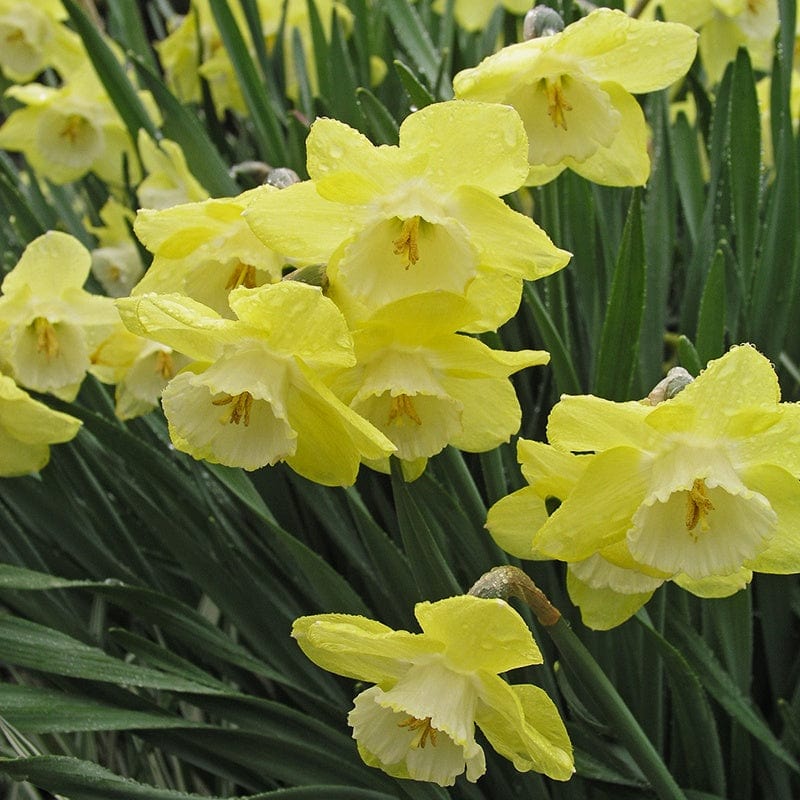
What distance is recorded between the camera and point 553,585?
1175mm

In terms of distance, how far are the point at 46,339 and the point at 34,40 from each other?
3.57ft

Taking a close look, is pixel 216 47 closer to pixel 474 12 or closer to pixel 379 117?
pixel 474 12

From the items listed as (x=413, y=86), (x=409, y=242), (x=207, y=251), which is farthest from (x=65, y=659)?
(x=413, y=86)

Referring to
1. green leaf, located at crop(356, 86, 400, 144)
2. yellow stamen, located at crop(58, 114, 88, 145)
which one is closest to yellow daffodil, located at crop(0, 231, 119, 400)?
green leaf, located at crop(356, 86, 400, 144)

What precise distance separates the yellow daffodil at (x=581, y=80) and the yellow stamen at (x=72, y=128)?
43.6 inches

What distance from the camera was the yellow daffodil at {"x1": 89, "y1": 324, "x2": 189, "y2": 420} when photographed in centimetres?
119

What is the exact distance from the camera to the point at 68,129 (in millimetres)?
1855

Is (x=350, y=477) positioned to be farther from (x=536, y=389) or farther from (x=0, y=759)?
(x=536, y=389)

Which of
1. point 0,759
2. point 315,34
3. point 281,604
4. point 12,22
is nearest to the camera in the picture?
point 0,759

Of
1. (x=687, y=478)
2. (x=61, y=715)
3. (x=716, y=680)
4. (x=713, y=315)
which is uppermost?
(x=687, y=478)

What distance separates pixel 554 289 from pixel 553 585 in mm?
343

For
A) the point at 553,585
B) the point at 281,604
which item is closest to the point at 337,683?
the point at 281,604

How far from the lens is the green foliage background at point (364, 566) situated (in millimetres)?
1049

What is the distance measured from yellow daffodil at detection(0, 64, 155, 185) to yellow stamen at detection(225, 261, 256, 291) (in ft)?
3.42
